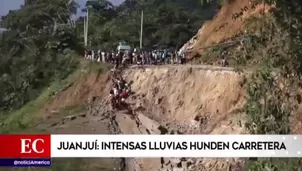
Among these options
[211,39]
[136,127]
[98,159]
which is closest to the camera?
[98,159]

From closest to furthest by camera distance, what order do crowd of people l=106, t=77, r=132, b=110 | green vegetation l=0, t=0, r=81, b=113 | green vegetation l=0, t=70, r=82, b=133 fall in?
green vegetation l=0, t=70, r=82, b=133
crowd of people l=106, t=77, r=132, b=110
green vegetation l=0, t=0, r=81, b=113

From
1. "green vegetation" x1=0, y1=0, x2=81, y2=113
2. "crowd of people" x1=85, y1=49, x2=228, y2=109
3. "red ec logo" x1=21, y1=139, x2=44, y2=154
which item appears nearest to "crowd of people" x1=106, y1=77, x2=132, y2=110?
"crowd of people" x1=85, y1=49, x2=228, y2=109

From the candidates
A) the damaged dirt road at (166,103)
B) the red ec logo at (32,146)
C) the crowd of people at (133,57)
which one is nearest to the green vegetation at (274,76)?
the red ec logo at (32,146)

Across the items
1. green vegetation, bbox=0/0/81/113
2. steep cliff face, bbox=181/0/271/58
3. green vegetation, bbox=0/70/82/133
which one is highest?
steep cliff face, bbox=181/0/271/58

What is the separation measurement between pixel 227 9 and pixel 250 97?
12469 mm

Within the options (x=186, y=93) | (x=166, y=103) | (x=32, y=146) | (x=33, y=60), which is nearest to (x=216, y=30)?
(x=186, y=93)

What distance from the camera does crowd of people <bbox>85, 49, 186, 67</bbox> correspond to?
13188 mm

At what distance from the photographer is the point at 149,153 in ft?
19.6

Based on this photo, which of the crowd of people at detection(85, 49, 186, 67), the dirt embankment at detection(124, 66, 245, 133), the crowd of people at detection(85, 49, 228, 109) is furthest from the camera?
the crowd of people at detection(85, 49, 186, 67)

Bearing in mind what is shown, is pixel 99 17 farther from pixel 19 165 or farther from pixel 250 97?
pixel 250 97

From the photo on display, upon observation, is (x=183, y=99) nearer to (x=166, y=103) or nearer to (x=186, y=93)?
(x=186, y=93)

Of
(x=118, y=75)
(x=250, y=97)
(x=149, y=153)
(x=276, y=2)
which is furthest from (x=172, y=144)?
(x=118, y=75)

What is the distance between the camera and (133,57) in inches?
528

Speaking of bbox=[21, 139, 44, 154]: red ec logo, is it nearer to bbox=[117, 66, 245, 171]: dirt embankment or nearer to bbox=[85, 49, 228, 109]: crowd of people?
bbox=[117, 66, 245, 171]: dirt embankment
